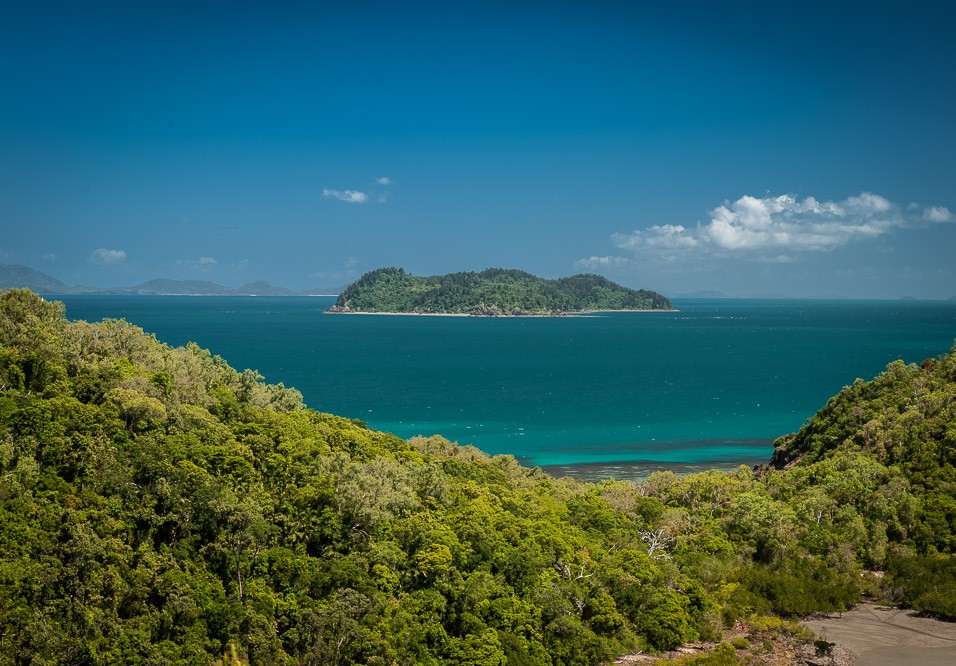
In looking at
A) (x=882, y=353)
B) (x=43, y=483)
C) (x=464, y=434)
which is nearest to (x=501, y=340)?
(x=882, y=353)

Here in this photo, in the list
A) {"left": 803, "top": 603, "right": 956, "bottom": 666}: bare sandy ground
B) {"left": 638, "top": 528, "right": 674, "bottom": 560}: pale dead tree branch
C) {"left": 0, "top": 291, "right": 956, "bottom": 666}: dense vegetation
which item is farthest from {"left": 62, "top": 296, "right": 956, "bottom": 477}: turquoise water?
{"left": 803, "top": 603, "right": 956, "bottom": 666}: bare sandy ground

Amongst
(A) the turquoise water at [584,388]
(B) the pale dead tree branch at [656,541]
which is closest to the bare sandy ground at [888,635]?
(B) the pale dead tree branch at [656,541]

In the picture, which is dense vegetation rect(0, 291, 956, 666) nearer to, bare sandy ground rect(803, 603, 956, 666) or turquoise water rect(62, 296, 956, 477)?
bare sandy ground rect(803, 603, 956, 666)

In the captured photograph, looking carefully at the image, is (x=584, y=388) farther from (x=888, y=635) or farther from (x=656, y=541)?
(x=888, y=635)

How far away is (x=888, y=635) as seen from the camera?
30.6 metres

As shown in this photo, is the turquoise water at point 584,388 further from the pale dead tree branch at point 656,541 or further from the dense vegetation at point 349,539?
the pale dead tree branch at point 656,541

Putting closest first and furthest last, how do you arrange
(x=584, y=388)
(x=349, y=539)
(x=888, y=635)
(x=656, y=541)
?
(x=888, y=635), (x=349, y=539), (x=656, y=541), (x=584, y=388)

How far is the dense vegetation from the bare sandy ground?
907mm

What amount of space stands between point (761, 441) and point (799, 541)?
44.6m

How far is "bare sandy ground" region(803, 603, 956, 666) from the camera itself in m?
28.6

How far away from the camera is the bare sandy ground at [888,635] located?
28.6 m

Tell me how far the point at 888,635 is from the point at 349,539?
22242 millimetres

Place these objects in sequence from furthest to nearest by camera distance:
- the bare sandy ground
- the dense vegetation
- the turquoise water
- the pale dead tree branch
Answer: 1. the turquoise water
2. the pale dead tree branch
3. the bare sandy ground
4. the dense vegetation

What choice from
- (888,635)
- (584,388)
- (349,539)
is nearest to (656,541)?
(888,635)
